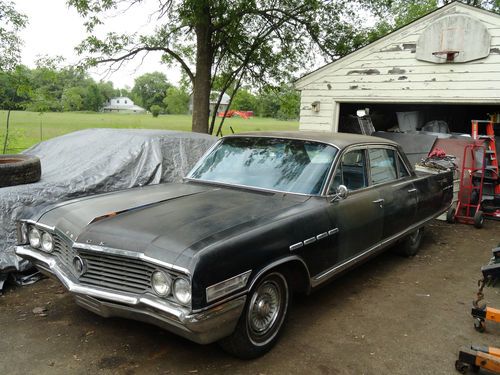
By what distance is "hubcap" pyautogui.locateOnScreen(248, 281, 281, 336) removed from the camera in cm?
289

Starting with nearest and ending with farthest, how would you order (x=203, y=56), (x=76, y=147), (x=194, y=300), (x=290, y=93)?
(x=194, y=300), (x=76, y=147), (x=203, y=56), (x=290, y=93)

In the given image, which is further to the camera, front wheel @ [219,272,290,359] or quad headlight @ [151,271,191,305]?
front wheel @ [219,272,290,359]

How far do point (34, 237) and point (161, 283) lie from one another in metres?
1.56

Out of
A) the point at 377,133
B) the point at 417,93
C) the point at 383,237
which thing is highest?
the point at 417,93

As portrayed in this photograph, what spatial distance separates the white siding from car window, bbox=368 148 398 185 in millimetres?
3945

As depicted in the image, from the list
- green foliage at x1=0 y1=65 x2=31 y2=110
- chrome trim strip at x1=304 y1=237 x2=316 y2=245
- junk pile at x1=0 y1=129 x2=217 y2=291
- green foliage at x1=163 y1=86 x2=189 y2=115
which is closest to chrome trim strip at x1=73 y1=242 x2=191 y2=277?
chrome trim strip at x1=304 y1=237 x2=316 y2=245

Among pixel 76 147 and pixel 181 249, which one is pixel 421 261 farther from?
pixel 76 147

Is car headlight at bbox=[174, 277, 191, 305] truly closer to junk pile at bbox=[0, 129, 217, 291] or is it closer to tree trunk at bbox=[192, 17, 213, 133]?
junk pile at bbox=[0, 129, 217, 291]

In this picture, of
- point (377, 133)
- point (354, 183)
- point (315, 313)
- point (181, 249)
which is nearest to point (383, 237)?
point (354, 183)

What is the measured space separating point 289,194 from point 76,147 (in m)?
4.30

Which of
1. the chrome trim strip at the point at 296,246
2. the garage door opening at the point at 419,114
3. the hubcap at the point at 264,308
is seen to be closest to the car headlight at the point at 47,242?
the hubcap at the point at 264,308

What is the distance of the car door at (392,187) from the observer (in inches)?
173

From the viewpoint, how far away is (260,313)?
2961 millimetres

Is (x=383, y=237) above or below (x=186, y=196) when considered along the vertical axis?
below
